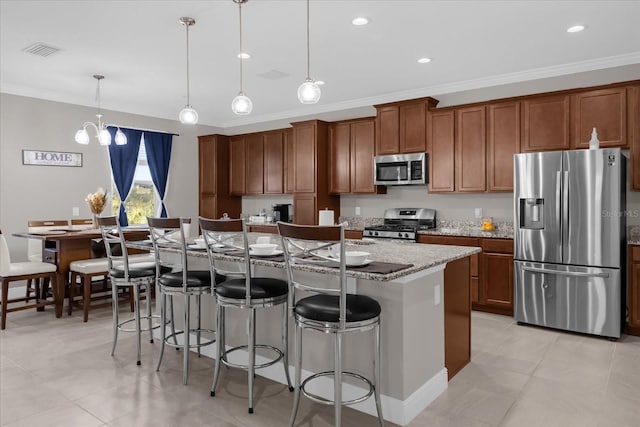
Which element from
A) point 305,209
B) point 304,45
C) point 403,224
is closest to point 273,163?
point 305,209

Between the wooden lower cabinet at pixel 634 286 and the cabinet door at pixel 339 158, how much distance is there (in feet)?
11.4

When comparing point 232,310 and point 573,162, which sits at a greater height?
point 573,162

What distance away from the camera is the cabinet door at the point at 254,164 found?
739 cm

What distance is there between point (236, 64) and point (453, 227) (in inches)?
132

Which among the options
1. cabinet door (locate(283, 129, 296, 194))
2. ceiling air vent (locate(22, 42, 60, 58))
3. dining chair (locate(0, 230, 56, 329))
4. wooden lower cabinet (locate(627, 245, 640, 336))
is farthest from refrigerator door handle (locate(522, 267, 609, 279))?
ceiling air vent (locate(22, 42, 60, 58))

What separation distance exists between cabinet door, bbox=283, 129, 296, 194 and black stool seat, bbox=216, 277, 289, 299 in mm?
4231

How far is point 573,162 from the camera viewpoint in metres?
4.10

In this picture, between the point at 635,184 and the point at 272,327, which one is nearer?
the point at 272,327

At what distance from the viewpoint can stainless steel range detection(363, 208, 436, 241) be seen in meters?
5.36

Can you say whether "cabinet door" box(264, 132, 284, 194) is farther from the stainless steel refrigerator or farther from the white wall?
the stainless steel refrigerator

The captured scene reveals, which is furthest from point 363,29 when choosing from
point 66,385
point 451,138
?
point 66,385

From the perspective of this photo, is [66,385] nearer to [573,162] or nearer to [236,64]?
[236,64]

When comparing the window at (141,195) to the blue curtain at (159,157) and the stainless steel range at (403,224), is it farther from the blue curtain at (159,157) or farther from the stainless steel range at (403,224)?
the stainless steel range at (403,224)

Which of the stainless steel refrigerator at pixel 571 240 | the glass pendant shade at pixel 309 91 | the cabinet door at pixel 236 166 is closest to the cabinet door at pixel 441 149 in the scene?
the stainless steel refrigerator at pixel 571 240
